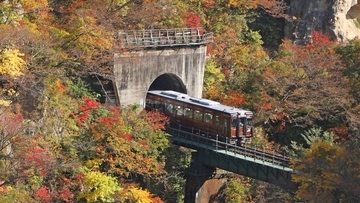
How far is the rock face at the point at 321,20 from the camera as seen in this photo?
51438 mm

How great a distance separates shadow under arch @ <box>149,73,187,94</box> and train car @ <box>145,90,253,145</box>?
5.51 feet

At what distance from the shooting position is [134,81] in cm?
3744

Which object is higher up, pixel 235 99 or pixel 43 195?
pixel 235 99

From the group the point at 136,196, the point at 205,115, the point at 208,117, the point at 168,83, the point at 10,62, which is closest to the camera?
the point at 10,62

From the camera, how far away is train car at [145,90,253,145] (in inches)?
1364

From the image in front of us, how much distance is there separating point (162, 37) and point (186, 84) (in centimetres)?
338

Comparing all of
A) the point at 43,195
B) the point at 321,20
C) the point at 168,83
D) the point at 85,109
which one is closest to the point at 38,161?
the point at 43,195

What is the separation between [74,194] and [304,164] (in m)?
9.80

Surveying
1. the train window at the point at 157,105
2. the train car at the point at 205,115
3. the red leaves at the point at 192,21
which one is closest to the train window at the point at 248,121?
the train car at the point at 205,115

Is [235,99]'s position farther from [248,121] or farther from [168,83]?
[248,121]

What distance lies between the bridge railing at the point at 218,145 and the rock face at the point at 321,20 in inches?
750

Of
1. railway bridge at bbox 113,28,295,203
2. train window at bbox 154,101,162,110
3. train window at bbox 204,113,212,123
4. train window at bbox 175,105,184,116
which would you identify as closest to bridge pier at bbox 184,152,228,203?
railway bridge at bbox 113,28,295,203

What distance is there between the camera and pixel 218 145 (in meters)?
34.2

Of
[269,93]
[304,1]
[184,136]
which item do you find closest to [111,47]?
[184,136]
